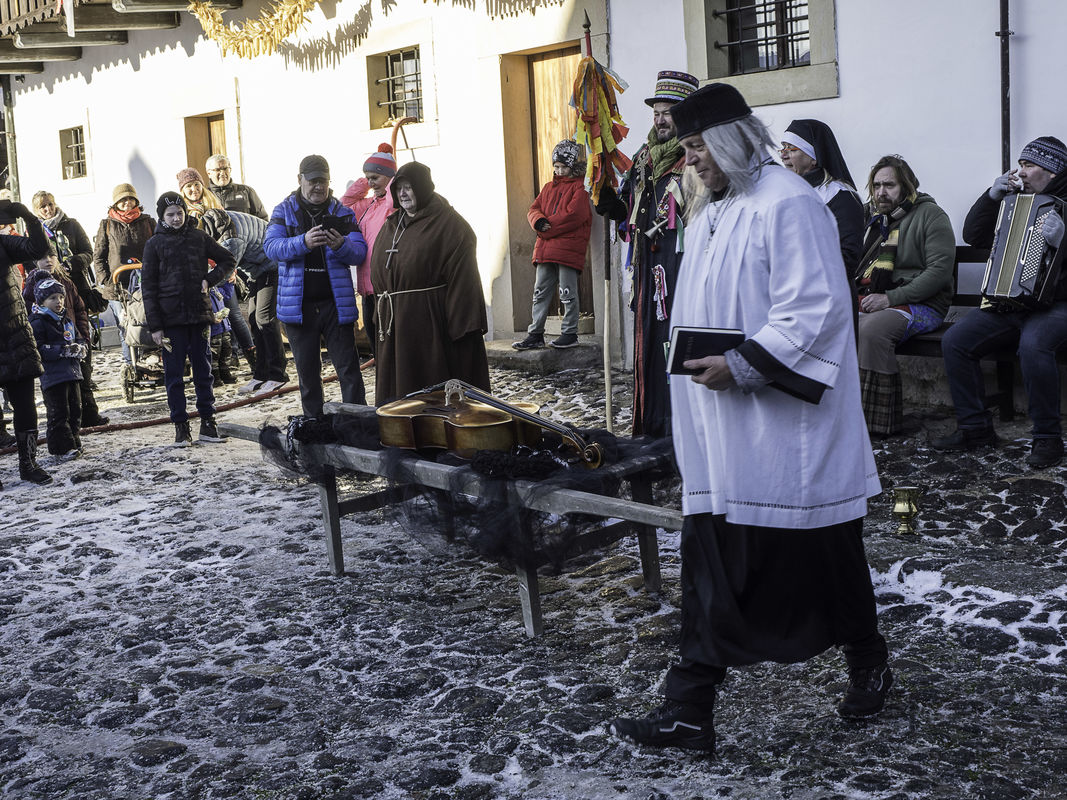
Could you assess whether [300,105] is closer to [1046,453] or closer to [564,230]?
[564,230]

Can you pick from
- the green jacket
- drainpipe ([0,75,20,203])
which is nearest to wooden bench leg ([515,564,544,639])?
the green jacket

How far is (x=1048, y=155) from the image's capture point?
6.73 meters

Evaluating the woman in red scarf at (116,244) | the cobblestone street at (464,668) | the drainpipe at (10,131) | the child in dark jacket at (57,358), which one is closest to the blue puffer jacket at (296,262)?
the cobblestone street at (464,668)

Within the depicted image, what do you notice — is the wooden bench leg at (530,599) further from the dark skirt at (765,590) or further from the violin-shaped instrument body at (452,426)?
the dark skirt at (765,590)

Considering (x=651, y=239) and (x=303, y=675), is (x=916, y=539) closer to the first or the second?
(x=651, y=239)

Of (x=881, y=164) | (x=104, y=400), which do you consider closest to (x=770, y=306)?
(x=881, y=164)

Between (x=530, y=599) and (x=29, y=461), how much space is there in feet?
15.7

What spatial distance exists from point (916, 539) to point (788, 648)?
2300 millimetres

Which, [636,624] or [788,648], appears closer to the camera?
[788,648]

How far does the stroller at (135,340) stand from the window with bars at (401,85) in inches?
120

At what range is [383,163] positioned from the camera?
8.77 metres

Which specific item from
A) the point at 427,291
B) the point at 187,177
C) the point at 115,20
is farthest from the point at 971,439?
the point at 115,20

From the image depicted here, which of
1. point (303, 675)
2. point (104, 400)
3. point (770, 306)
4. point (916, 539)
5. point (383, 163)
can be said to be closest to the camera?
point (770, 306)

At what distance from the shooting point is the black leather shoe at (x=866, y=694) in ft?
12.7
